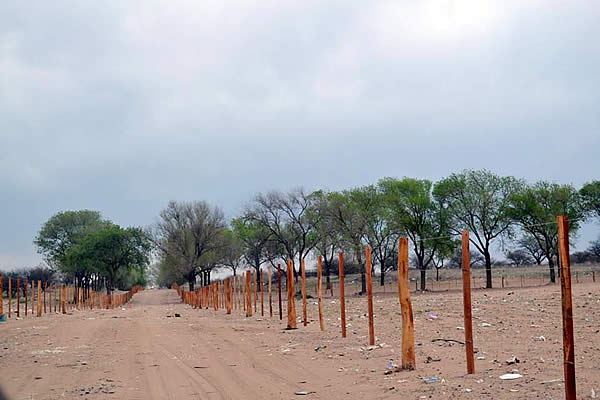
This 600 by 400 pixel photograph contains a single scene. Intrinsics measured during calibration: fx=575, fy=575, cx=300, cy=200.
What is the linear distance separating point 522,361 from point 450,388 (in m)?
1.88

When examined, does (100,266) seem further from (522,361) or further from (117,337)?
(522,361)

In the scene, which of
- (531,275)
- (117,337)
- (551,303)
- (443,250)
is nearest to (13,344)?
(117,337)

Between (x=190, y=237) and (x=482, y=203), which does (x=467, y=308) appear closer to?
(x=482, y=203)

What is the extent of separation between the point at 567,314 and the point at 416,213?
47331mm

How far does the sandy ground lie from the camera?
7.93m

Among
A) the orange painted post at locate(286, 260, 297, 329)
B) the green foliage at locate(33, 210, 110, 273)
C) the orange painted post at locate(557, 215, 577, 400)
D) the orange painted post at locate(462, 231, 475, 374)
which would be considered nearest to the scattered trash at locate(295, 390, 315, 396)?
the orange painted post at locate(462, 231, 475, 374)

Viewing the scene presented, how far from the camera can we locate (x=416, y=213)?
52625 millimetres

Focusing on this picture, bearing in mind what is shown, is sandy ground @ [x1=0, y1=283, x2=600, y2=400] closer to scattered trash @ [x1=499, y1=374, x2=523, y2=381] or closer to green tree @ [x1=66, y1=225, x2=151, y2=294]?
scattered trash @ [x1=499, y1=374, x2=523, y2=381]

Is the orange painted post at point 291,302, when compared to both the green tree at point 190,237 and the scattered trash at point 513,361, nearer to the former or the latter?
the scattered trash at point 513,361

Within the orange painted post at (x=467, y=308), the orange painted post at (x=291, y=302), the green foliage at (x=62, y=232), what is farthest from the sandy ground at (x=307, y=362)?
the green foliage at (x=62, y=232)

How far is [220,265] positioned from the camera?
73.5m

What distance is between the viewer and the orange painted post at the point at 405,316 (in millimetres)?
9062

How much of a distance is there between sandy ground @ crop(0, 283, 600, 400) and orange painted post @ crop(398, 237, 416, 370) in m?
0.27

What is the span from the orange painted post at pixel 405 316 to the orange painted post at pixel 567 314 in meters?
3.34
